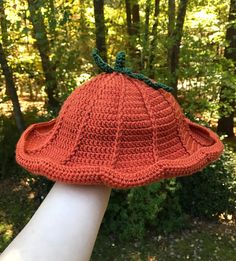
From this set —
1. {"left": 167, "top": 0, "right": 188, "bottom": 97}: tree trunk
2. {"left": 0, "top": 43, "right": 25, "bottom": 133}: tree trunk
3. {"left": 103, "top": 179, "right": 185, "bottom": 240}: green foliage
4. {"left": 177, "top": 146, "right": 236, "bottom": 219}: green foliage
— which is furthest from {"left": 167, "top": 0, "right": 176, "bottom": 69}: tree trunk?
{"left": 0, "top": 43, "right": 25, "bottom": 133}: tree trunk

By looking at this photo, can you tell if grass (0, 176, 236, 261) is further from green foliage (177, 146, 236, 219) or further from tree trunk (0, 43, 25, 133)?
tree trunk (0, 43, 25, 133)

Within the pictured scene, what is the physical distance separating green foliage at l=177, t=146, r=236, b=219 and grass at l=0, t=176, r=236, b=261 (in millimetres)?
197

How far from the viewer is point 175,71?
4.55 meters

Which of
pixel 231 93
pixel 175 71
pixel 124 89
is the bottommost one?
pixel 231 93

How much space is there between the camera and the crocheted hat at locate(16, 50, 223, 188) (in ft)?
3.77

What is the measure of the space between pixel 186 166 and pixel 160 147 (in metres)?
0.11

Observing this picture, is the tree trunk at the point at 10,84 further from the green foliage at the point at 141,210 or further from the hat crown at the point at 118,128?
the hat crown at the point at 118,128

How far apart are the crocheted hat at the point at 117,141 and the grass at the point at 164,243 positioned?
2586 millimetres

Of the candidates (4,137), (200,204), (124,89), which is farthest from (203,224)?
(124,89)

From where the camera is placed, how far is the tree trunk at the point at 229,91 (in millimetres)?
4827

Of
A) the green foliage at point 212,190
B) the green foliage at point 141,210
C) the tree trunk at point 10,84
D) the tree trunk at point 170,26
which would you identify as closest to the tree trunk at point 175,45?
the tree trunk at point 170,26

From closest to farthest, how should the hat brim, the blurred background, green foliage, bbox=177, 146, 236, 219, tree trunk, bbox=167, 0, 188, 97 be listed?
the hat brim → the blurred background → green foliage, bbox=177, 146, 236, 219 → tree trunk, bbox=167, 0, 188, 97

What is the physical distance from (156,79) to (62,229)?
11.3 ft

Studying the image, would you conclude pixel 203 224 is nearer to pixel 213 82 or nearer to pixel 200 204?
pixel 200 204
